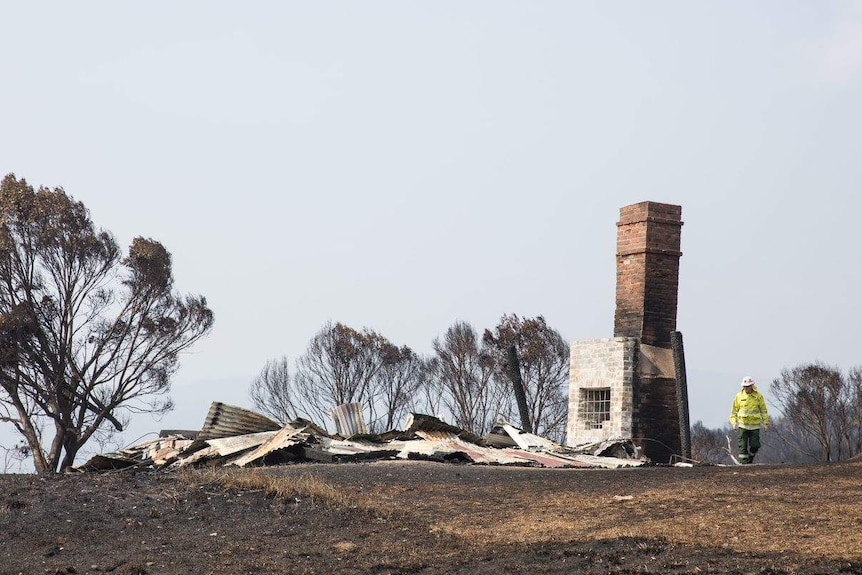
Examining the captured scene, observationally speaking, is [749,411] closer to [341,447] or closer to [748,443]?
[748,443]

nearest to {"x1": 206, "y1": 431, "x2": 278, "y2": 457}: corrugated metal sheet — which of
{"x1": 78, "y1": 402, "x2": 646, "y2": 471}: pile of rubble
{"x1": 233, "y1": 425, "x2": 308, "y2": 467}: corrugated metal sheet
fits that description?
{"x1": 78, "y1": 402, "x2": 646, "y2": 471}: pile of rubble

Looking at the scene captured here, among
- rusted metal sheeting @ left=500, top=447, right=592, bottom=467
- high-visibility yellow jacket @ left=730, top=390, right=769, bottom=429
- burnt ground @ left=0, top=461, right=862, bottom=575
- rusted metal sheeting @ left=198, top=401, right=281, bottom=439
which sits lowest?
burnt ground @ left=0, top=461, right=862, bottom=575

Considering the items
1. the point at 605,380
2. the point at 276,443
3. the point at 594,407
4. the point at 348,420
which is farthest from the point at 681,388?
the point at 276,443

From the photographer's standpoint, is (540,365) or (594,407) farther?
(540,365)

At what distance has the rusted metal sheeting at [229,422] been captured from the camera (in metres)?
17.0

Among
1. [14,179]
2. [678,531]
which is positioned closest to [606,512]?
[678,531]

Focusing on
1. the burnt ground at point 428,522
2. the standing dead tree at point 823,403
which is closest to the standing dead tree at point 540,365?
the standing dead tree at point 823,403

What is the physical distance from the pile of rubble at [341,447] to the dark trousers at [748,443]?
1665 mm

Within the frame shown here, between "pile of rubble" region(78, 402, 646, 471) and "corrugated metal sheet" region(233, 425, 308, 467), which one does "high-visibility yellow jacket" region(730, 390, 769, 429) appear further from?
"corrugated metal sheet" region(233, 425, 308, 467)

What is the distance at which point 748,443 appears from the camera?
17.2 metres

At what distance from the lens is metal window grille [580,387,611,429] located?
65.9ft

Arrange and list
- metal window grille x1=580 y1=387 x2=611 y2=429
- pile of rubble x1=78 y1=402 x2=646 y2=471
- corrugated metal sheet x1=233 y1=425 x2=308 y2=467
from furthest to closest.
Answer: metal window grille x1=580 y1=387 x2=611 y2=429 → pile of rubble x1=78 y1=402 x2=646 y2=471 → corrugated metal sheet x1=233 y1=425 x2=308 y2=467

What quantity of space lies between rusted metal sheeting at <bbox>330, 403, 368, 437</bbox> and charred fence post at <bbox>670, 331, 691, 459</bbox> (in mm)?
5787

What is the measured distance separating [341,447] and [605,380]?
19.8 ft
